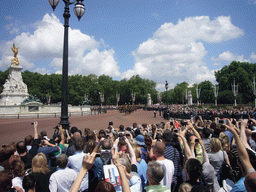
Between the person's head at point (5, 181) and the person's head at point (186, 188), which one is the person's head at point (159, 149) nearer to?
the person's head at point (186, 188)

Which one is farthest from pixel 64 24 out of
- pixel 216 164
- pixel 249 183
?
pixel 249 183

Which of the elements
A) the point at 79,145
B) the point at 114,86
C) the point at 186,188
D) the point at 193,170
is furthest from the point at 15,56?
the point at 186,188

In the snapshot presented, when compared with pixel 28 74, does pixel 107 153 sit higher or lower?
lower

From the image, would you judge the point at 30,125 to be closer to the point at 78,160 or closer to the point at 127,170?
the point at 78,160

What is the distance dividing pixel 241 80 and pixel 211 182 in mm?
70309

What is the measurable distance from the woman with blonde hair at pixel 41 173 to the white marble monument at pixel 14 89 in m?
48.2

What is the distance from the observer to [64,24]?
8.41 m

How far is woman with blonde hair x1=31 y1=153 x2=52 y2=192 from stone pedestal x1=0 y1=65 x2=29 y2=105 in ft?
159

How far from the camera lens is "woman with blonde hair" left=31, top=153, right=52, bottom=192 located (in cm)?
286

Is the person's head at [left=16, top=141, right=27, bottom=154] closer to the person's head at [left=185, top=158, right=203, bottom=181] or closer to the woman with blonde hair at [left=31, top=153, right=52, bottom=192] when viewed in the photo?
the woman with blonde hair at [left=31, top=153, right=52, bottom=192]

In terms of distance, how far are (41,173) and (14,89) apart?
50107 mm

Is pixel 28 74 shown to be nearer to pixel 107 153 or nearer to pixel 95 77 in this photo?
pixel 95 77

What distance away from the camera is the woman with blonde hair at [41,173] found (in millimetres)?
2859

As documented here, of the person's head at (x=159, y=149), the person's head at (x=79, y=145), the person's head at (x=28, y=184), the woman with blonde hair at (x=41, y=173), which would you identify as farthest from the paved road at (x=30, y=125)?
the person's head at (x=159, y=149)
